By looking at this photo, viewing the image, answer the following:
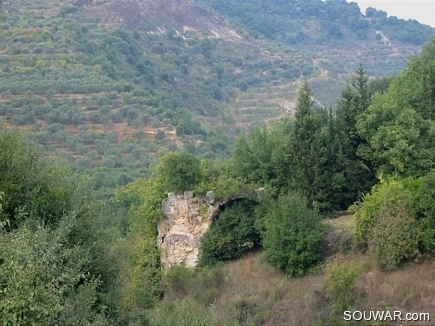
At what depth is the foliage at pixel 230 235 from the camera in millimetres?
27188

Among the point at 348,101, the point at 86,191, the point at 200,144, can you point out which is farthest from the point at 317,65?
the point at 86,191

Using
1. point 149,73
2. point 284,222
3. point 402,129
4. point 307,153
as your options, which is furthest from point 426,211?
point 149,73

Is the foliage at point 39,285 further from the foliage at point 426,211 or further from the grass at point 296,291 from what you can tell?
the foliage at point 426,211

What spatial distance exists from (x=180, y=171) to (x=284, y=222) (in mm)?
6830

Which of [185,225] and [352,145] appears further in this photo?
[185,225]

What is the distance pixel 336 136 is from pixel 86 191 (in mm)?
16130

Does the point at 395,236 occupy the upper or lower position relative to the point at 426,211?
lower

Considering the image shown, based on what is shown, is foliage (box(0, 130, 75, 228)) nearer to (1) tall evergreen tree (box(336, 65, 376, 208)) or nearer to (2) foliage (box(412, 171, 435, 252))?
(2) foliage (box(412, 171, 435, 252))

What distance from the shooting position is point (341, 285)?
19938mm

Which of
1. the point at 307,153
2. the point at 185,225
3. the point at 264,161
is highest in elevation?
the point at 307,153

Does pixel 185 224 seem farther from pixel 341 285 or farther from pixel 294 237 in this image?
pixel 341 285

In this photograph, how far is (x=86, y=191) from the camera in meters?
15.1

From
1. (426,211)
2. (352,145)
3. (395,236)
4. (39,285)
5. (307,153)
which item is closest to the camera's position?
(39,285)

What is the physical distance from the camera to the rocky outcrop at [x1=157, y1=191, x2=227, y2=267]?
2806cm
